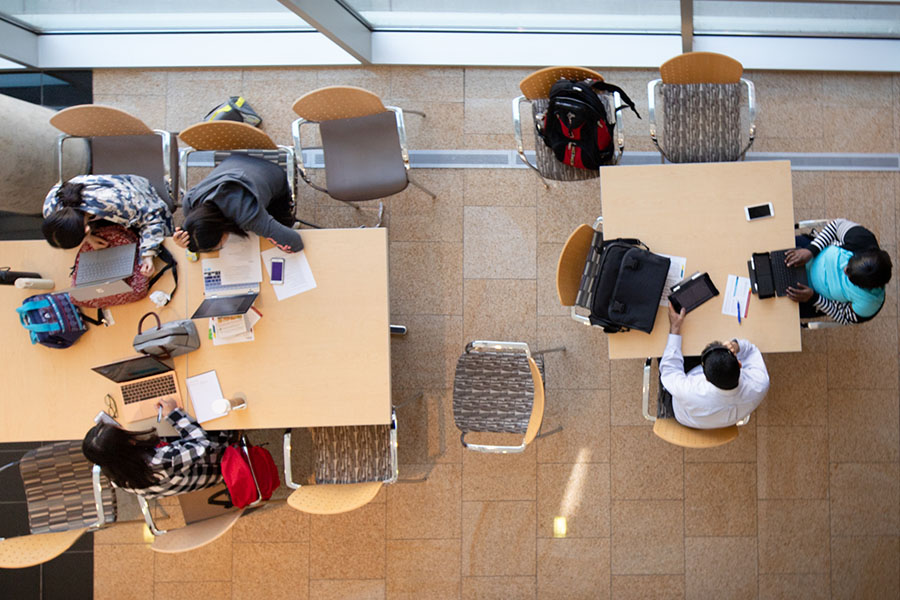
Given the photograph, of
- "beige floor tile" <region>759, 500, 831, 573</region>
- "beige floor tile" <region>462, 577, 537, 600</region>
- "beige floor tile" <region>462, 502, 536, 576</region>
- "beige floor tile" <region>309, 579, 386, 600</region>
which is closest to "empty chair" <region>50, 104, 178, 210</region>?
→ "beige floor tile" <region>309, 579, 386, 600</region>

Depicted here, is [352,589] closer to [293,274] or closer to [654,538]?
[654,538]

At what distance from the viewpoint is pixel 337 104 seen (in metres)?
2.87

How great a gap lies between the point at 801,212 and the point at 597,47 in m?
1.62

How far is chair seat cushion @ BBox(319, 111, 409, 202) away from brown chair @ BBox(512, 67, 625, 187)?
26.2 inches

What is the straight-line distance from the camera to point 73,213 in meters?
2.47

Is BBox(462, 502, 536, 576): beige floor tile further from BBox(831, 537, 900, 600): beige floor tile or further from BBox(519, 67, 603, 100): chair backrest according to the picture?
BBox(519, 67, 603, 100): chair backrest

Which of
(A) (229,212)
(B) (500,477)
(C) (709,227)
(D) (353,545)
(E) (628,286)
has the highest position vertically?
(A) (229,212)

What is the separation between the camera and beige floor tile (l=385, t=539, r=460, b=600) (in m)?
3.35

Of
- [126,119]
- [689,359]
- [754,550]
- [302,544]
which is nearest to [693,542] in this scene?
[754,550]

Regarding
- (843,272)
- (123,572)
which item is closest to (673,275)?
(843,272)

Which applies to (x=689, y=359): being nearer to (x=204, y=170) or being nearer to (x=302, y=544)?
(x=302, y=544)

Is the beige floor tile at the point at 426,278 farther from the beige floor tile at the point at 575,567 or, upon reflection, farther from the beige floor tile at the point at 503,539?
the beige floor tile at the point at 575,567

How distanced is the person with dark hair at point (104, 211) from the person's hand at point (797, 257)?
9.75 ft

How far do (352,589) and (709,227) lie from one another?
290 cm
